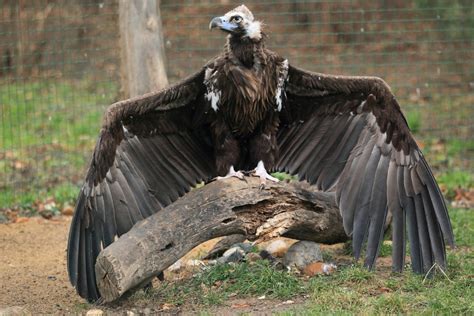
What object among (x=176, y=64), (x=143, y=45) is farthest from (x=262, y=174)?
(x=176, y=64)

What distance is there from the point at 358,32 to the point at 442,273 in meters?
4.00

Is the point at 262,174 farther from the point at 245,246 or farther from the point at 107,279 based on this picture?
the point at 107,279

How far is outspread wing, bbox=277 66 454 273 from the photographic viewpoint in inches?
230

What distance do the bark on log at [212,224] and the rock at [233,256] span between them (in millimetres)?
369

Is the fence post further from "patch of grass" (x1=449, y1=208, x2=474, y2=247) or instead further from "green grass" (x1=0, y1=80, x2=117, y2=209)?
"patch of grass" (x1=449, y1=208, x2=474, y2=247)

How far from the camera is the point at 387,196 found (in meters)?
6.02

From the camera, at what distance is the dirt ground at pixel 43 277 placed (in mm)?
5445

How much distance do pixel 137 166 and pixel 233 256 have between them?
0.88 metres

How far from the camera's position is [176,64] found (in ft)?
32.6

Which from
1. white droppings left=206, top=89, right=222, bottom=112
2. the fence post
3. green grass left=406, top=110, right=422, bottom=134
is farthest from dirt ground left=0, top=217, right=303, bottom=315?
green grass left=406, top=110, right=422, bottom=134

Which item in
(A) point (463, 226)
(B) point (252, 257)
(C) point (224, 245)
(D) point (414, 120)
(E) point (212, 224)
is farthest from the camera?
(D) point (414, 120)

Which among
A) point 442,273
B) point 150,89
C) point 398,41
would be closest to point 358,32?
point 398,41

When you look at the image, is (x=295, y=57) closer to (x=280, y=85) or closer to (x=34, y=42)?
(x=34, y=42)

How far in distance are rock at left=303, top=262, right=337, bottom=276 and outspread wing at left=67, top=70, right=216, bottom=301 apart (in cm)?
103
